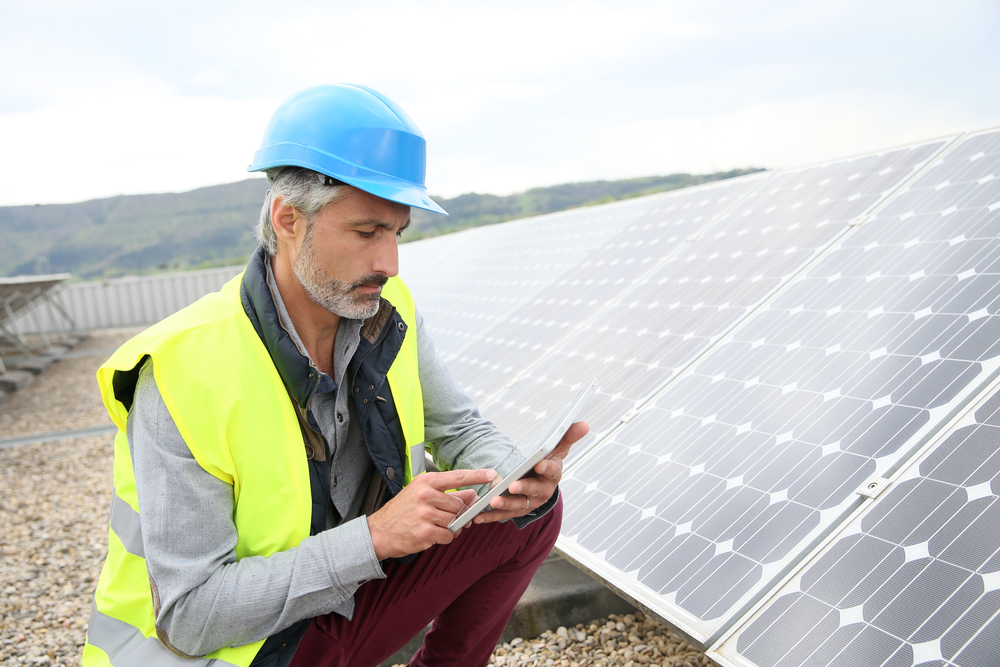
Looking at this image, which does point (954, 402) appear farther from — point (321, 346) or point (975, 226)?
point (321, 346)

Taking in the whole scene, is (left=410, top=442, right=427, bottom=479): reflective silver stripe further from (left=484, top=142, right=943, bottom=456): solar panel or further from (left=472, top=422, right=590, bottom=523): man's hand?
(left=484, top=142, right=943, bottom=456): solar panel

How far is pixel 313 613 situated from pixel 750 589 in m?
1.21

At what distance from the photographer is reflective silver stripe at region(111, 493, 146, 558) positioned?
1.88m

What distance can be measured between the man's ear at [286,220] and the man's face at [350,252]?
0.13 ft

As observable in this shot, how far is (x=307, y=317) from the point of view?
228 cm

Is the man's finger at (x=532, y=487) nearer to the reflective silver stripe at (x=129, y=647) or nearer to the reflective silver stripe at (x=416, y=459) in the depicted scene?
the reflective silver stripe at (x=416, y=459)

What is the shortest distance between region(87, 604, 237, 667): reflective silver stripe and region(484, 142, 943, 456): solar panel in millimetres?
2002

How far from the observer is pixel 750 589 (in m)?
2.11

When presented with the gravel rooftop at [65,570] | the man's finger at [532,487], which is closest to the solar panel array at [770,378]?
the man's finger at [532,487]

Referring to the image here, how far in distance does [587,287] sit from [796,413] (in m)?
2.62

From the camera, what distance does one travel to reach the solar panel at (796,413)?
226 cm

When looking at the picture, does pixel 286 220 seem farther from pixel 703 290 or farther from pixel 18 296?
pixel 18 296

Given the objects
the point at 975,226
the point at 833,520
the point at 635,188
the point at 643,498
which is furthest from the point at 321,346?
the point at 635,188

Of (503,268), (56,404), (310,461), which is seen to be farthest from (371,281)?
(56,404)
